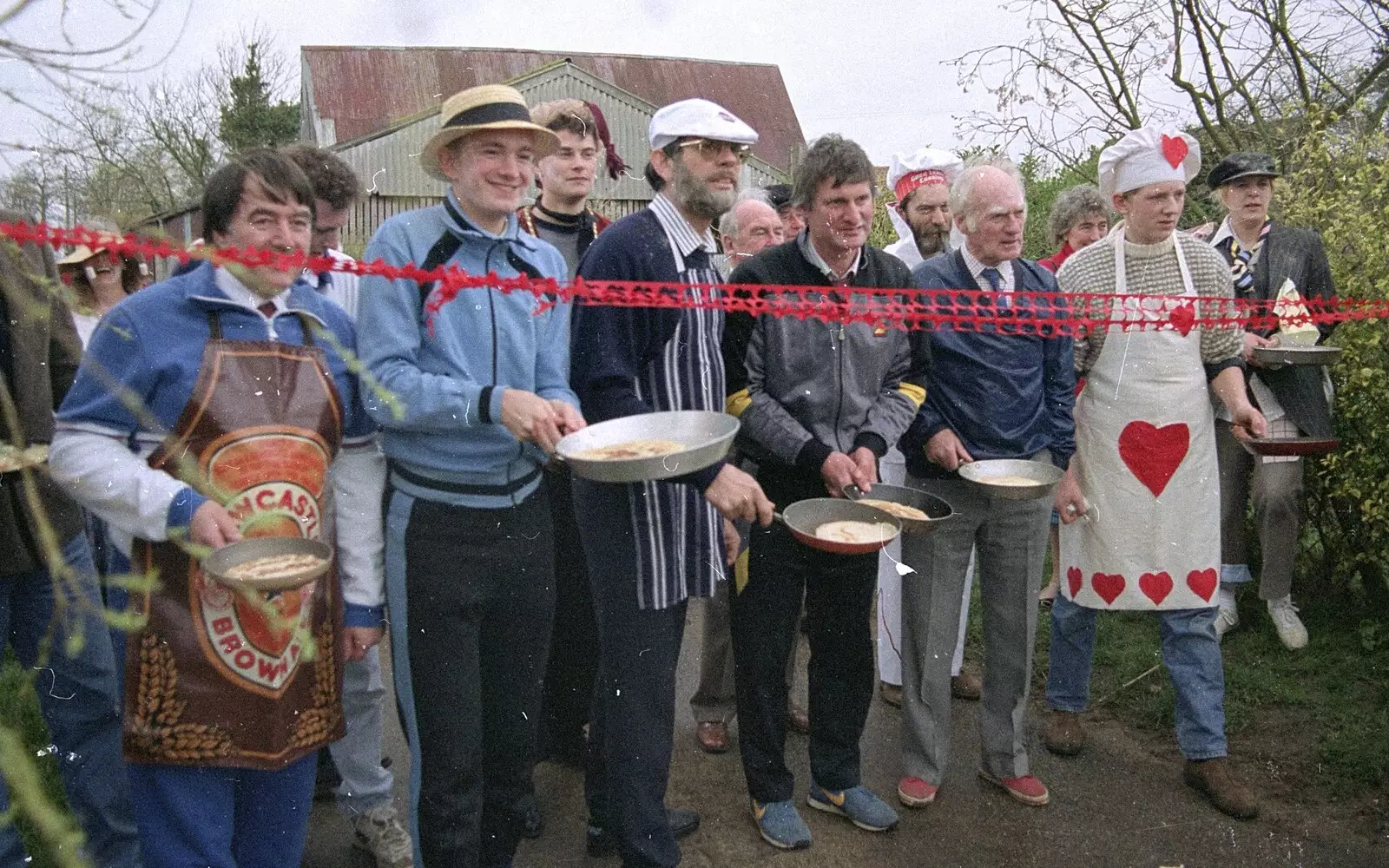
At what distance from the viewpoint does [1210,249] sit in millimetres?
4238

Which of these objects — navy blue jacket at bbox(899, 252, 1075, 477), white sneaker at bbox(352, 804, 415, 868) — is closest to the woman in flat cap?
navy blue jacket at bbox(899, 252, 1075, 477)

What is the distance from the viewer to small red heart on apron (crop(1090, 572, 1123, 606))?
4215 mm

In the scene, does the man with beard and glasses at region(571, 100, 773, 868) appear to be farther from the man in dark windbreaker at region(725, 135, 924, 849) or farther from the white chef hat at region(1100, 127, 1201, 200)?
the white chef hat at region(1100, 127, 1201, 200)

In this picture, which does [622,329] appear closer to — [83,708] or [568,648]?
[568,648]

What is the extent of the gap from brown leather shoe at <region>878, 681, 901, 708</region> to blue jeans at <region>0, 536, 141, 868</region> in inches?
129

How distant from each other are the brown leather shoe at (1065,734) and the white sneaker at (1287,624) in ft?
4.90

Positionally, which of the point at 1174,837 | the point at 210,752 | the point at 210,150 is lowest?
the point at 1174,837

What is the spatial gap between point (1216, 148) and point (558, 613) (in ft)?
19.1

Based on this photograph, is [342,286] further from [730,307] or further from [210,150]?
[730,307]

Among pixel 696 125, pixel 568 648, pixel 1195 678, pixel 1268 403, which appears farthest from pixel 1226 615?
pixel 696 125

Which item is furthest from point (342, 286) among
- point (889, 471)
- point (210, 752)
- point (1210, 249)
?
point (1210, 249)

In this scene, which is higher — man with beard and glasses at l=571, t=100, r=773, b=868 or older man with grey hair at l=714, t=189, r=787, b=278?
older man with grey hair at l=714, t=189, r=787, b=278

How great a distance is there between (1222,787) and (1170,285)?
6.43ft

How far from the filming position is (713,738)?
4.55 metres
